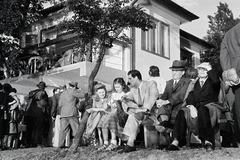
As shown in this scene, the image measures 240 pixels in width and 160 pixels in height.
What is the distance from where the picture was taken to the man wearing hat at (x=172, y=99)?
736cm

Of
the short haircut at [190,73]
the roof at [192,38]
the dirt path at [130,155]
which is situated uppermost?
the roof at [192,38]

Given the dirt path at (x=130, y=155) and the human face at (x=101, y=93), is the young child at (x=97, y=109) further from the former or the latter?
the dirt path at (x=130, y=155)

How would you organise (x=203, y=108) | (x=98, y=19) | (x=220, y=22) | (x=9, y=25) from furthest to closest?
1. (x=220, y=22)
2. (x=9, y=25)
3. (x=98, y=19)
4. (x=203, y=108)

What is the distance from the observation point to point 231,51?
5.16m

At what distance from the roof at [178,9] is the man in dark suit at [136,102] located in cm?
1304

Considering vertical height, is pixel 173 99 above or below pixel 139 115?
above

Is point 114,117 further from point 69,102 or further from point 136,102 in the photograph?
point 69,102

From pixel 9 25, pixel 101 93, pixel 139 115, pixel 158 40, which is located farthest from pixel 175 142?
pixel 158 40

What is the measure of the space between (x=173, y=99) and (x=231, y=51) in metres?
2.68

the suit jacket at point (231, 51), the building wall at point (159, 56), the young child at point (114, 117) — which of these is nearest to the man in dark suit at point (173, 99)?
the young child at point (114, 117)

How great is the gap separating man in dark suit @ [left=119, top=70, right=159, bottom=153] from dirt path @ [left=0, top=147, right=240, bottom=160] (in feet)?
1.26

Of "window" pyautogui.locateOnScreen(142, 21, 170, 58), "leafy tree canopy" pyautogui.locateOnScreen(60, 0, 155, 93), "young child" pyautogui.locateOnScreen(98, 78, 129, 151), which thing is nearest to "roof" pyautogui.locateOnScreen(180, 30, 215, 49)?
"window" pyautogui.locateOnScreen(142, 21, 170, 58)

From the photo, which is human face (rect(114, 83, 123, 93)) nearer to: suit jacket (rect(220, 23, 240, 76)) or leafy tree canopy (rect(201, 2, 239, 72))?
suit jacket (rect(220, 23, 240, 76))

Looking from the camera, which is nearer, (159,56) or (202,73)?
(202,73)
